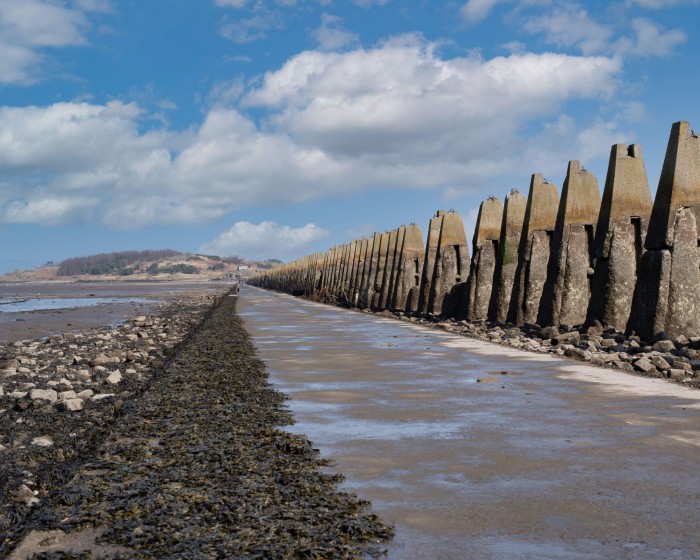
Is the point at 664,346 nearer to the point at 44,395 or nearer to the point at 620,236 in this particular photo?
the point at 620,236

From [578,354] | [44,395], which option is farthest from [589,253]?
[44,395]

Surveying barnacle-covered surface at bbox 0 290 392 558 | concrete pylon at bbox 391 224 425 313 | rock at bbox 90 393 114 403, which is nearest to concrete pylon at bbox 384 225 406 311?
concrete pylon at bbox 391 224 425 313

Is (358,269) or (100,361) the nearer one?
(100,361)

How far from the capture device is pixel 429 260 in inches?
1036

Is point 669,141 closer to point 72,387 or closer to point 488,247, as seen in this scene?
point 488,247

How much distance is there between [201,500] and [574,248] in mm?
12331

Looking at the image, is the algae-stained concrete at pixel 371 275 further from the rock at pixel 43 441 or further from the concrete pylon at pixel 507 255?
the rock at pixel 43 441

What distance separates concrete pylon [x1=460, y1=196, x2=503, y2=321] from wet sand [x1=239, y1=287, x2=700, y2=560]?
10.5 m

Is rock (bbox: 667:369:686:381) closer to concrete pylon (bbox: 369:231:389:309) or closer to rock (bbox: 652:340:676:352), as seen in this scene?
rock (bbox: 652:340:676:352)

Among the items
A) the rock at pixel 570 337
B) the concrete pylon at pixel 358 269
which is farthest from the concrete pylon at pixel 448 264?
the concrete pylon at pixel 358 269

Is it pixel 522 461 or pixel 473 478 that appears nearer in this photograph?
pixel 473 478

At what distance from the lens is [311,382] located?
834 centimetres

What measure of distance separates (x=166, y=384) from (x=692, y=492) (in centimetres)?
632

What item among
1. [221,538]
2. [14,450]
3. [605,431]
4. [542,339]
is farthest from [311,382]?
[542,339]
